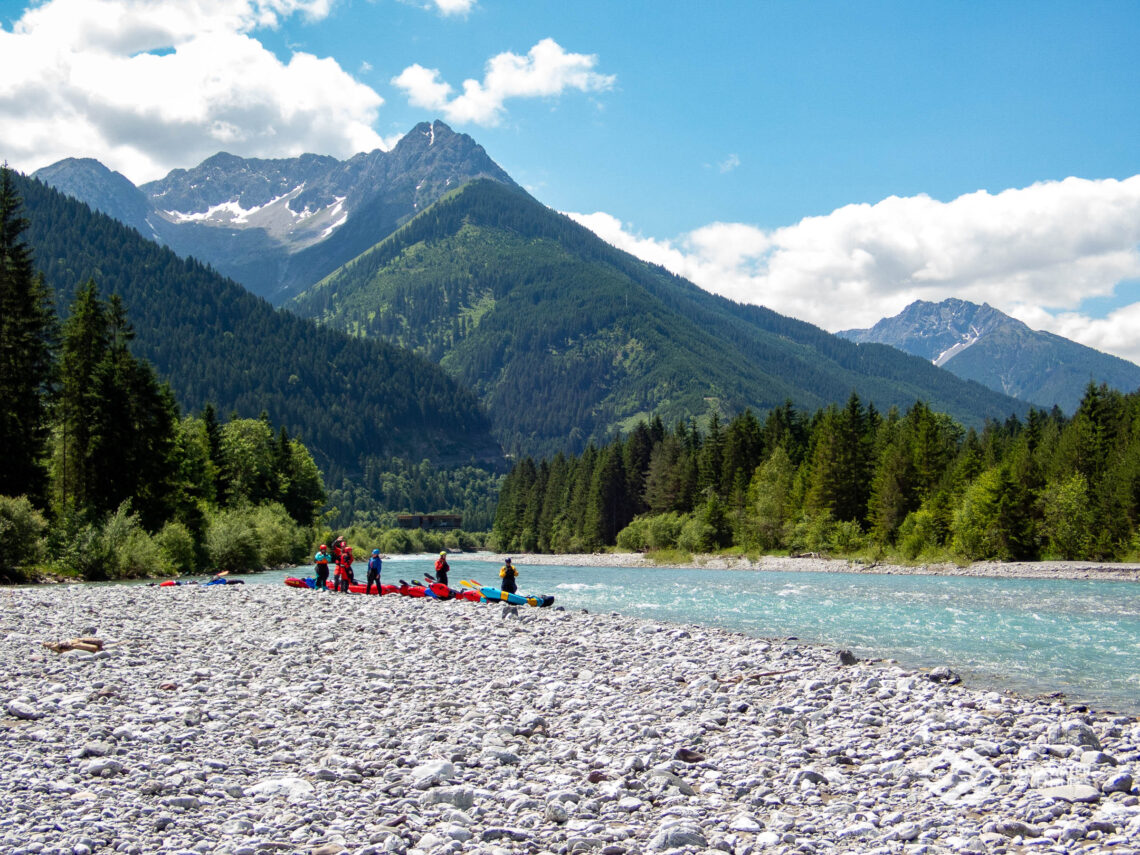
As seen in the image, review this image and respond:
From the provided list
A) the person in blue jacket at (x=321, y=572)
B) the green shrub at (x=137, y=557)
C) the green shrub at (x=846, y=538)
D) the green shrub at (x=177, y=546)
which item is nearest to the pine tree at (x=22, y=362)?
the green shrub at (x=137, y=557)

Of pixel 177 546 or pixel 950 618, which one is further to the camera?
pixel 177 546

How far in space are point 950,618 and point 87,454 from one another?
4640 centimetres

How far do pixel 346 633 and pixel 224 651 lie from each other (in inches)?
168

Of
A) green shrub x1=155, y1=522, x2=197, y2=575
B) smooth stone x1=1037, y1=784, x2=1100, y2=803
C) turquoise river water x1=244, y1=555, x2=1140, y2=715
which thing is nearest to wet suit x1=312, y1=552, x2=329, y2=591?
turquoise river water x1=244, y1=555, x2=1140, y2=715

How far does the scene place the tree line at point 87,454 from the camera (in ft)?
141

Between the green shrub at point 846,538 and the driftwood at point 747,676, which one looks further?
the green shrub at point 846,538

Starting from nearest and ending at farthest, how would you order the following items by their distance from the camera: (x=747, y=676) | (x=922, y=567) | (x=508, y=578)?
(x=747, y=676) → (x=508, y=578) → (x=922, y=567)

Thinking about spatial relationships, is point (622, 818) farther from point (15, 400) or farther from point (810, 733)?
point (15, 400)

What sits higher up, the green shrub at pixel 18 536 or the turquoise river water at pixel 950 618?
the green shrub at pixel 18 536

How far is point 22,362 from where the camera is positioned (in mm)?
44938

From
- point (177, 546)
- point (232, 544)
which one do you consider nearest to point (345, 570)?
point (177, 546)

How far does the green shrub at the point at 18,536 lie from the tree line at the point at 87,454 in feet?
0.19

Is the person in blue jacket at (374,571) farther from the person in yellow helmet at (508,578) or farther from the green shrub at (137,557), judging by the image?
the green shrub at (137,557)

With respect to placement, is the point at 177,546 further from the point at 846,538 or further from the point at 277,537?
the point at 846,538
